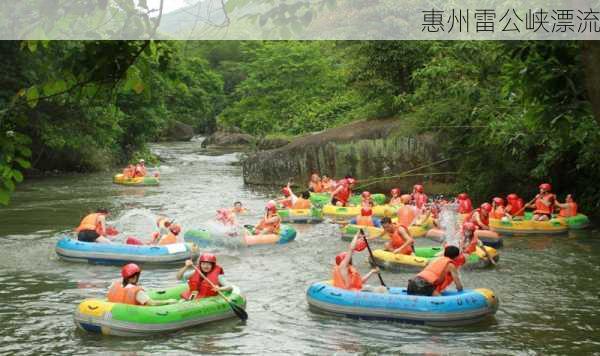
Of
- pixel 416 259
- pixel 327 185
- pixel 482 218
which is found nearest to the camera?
pixel 416 259

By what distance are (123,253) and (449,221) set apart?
746 cm

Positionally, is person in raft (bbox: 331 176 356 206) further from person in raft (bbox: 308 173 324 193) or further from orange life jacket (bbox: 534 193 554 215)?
orange life jacket (bbox: 534 193 554 215)

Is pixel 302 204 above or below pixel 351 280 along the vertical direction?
above

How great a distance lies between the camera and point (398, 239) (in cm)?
1407

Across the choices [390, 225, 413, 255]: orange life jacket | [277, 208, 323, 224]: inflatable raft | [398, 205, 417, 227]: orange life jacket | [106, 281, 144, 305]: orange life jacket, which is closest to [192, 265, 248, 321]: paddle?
[106, 281, 144, 305]: orange life jacket

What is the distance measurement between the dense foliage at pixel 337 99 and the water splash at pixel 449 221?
6.41 feet

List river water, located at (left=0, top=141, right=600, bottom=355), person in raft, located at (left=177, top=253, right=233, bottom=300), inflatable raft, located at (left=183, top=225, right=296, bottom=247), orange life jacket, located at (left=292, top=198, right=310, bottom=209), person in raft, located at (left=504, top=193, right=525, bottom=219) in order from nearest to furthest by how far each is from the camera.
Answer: river water, located at (left=0, top=141, right=600, bottom=355), person in raft, located at (left=177, top=253, right=233, bottom=300), inflatable raft, located at (left=183, top=225, right=296, bottom=247), person in raft, located at (left=504, top=193, right=525, bottom=219), orange life jacket, located at (left=292, top=198, right=310, bottom=209)

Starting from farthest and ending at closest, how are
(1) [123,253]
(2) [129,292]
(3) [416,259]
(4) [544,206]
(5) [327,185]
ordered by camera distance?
(5) [327,185] < (4) [544,206] < (1) [123,253] < (3) [416,259] < (2) [129,292]

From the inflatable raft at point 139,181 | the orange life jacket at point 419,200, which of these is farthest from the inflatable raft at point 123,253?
the inflatable raft at point 139,181

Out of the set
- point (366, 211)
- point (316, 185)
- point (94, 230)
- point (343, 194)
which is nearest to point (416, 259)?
point (366, 211)

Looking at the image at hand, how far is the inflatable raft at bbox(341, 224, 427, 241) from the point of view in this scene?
16625mm

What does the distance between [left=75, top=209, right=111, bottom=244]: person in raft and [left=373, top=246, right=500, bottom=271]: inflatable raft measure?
16.1ft

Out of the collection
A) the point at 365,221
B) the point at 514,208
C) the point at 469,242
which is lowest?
the point at 469,242

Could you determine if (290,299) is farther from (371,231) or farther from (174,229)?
(371,231)
